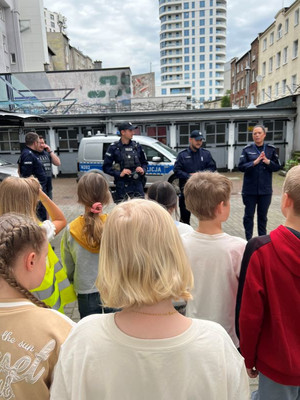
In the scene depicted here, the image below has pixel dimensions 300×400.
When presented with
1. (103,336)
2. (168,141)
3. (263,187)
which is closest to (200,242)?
(103,336)

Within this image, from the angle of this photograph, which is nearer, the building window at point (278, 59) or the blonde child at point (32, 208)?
the blonde child at point (32, 208)

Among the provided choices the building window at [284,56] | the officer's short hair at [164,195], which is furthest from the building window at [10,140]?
the building window at [284,56]

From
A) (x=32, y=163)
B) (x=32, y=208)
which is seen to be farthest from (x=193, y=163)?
(x=32, y=208)

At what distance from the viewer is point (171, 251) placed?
3.37 ft

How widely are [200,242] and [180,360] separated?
1157 millimetres

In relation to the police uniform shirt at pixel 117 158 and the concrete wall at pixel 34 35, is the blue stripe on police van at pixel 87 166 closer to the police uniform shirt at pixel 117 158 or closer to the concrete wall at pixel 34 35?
the police uniform shirt at pixel 117 158

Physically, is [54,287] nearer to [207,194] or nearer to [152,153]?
[207,194]

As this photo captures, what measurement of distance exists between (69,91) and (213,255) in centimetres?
2171

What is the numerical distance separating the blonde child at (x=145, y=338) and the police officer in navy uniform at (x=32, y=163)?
5088 mm

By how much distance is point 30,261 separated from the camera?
132 centimetres

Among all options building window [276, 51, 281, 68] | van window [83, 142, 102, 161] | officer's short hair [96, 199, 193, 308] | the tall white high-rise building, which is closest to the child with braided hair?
officer's short hair [96, 199, 193, 308]

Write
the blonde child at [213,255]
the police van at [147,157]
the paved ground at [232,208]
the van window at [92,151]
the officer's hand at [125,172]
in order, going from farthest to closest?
the van window at [92,151] → the police van at [147,157] → the paved ground at [232,208] → the officer's hand at [125,172] → the blonde child at [213,255]

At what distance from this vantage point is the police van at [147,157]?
11.5 metres

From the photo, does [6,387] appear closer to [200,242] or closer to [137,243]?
[137,243]
